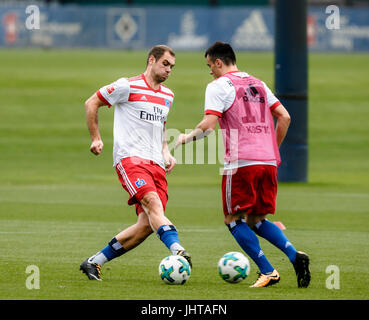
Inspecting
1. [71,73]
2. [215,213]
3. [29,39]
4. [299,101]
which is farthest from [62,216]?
[29,39]

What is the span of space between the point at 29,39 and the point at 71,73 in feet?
35.3

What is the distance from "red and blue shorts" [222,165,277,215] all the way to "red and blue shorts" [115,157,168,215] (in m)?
Result: 0.68

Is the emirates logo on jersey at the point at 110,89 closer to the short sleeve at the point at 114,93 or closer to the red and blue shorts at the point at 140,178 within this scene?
the short sleeve at the point at 114,93

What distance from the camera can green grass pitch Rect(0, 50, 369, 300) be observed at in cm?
865

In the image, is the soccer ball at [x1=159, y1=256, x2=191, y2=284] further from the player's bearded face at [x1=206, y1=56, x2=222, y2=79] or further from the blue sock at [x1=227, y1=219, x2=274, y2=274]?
the player's bearded face at [x1=206, y1=56, x2=222, y2=79]

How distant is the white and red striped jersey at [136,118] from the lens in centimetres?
908

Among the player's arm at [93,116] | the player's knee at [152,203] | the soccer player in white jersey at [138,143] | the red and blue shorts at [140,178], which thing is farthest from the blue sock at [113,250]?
the player's arm at [93,116]

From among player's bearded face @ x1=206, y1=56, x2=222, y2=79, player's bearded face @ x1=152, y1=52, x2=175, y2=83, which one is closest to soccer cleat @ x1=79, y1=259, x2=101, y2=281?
player's bearded face @ x1=152, y1=52, x2=175, y2=83

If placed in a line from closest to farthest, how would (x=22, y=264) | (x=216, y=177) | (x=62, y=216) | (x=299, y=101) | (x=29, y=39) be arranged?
(x=22, y=264) → (x=62, y=216) → (x=299, y=101) → (x=216, y=177) → (x=29, y=39)

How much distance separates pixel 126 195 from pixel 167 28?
1187 inches

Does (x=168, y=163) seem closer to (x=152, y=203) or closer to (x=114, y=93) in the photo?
(x=152, y=203)

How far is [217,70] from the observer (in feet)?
29.3

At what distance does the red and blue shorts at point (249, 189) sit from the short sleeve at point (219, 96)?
1.96 feet
